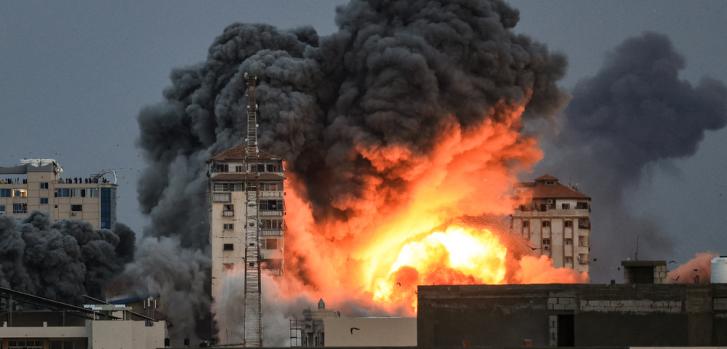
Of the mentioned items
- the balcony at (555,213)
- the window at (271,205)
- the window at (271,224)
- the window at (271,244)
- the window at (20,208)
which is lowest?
the window at (271,244)

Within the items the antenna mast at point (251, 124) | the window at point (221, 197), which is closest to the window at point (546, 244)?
the window at point (221, 197)

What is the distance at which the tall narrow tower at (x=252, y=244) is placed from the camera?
134m

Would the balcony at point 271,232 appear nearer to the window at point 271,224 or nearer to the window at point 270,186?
the window at point 271,224

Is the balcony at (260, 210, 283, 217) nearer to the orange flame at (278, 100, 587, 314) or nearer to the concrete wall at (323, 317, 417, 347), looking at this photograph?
the orange flame at (278, 100, 587, 314)

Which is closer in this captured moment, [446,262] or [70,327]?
[70,327]

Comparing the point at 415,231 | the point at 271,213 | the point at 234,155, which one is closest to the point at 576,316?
the point at 415,231

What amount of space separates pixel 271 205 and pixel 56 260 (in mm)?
15786

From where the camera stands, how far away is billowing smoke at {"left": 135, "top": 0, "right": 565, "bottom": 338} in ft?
468

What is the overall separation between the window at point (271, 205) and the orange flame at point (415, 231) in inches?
26.8

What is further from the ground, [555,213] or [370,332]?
[555,213]

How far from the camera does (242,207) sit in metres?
146

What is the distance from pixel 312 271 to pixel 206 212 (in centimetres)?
1136

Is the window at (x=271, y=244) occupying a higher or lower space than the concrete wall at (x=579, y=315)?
higher

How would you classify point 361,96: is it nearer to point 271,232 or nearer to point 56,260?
point 271,232
